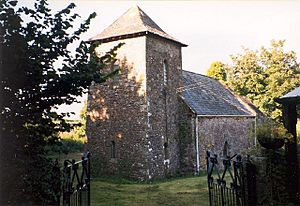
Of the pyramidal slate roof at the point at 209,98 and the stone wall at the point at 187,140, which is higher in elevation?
the pyramidal slate roof at the point at 209,98

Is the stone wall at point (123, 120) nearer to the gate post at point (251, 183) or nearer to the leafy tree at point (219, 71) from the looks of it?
the gate post at point (251, 183)

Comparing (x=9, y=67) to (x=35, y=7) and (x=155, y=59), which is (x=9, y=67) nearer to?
(x=35, y=7)

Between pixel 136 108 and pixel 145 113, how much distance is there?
68 cm

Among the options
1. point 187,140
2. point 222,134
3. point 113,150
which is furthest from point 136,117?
point 222,134

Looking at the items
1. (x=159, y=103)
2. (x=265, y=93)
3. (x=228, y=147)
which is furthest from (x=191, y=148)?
(x=265, y=93)

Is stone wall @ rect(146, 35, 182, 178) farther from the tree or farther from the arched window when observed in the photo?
the tree

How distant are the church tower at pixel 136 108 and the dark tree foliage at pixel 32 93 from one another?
13.0m

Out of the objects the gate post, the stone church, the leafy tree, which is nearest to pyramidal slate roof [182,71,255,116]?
the stone church

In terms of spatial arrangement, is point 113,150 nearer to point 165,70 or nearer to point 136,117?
point 136,117


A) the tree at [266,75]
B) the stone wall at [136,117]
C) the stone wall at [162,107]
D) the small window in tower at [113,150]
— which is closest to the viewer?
the stone wall at [136,117]

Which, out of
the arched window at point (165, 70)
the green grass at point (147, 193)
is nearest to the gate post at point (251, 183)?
the green grass at point (147, 193)

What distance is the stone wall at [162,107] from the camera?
19953 millimetres

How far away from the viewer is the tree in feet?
125

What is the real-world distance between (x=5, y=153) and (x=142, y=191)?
1132cm
